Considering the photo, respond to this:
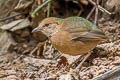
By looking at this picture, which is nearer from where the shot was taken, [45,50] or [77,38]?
[77,38]

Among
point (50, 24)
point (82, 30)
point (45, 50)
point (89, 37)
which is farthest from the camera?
point (45, 50)

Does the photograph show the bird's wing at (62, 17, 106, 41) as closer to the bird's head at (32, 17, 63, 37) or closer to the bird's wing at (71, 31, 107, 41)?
the bird's wing at (71, 31, 107, 41)

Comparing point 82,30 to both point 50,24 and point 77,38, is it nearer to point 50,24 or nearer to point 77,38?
point 77,38

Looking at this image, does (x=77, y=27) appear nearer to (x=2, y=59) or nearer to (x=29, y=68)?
(x=29, y=68)

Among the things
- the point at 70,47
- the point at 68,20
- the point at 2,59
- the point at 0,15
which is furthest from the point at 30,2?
the point at 70,47

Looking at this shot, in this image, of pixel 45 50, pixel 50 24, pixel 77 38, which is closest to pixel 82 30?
pixel 77 38

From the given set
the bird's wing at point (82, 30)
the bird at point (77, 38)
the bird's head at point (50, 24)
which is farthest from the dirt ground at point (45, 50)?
the bird's head at point (50, 24)

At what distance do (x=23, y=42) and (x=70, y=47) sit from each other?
244cm

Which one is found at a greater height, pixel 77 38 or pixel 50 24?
A: pixel 50 24

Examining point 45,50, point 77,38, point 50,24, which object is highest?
point 50,24

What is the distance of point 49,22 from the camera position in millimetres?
5078

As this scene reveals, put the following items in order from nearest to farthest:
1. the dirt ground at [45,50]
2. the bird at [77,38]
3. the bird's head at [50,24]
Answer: the dirt ground at [45,50] → the bird at [77,38] → the bird's head at [50,24]

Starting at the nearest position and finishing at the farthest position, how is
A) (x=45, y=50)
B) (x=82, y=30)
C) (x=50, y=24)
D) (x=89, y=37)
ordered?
1. (x=89, y=37)
2. (x=82, y=30)
3. (x=50, y=24)
4. (x=45, y=50)

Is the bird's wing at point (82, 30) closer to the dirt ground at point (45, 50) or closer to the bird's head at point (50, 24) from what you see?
the bird's head at point (50, 24)
